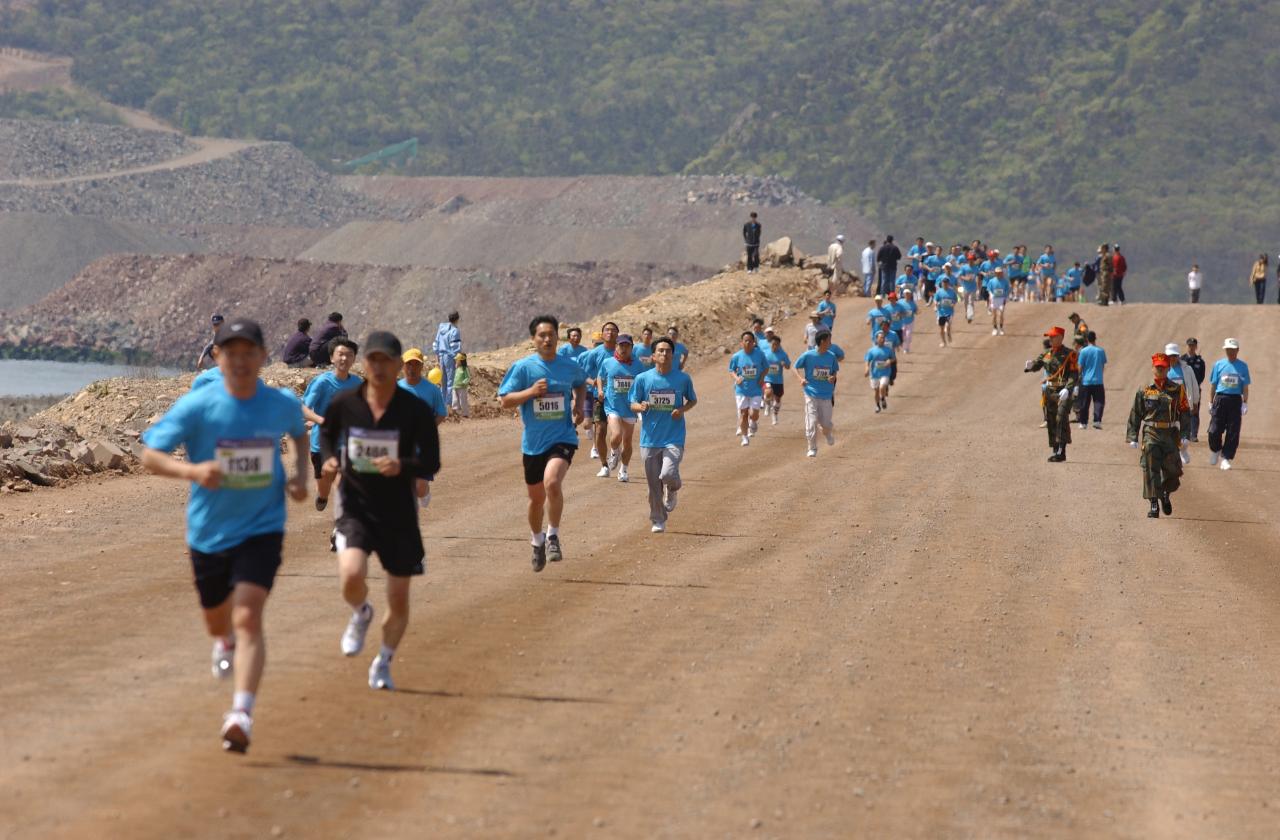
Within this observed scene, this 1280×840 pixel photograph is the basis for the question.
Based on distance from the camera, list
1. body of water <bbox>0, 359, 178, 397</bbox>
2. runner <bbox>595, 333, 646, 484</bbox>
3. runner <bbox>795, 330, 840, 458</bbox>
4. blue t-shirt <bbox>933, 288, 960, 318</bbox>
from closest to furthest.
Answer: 1. runner <bbox>595, 333, 646, 484</bbox>
2. runner <bbox>795, 330, 840, 458</bbox>
3. blue t-shirt <bbox>933, 288, 960, 318</bbox>
4. body of water <bbox>0, 359, 178, 397</bbox>

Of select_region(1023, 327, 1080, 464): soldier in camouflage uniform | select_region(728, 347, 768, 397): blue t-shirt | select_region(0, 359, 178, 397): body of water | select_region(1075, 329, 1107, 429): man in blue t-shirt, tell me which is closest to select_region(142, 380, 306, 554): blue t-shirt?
select_region(1023, 327, 1080, 464): soldier in camouflage uniform

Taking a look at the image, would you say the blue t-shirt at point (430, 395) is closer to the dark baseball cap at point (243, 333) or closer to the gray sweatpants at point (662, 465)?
the gray sweatpants at point (662, 465)

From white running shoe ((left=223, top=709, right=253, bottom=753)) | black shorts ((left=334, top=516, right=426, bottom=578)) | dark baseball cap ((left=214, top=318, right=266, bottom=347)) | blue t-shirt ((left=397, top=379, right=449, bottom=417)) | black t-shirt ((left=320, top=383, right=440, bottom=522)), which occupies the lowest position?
white running shoe ((left=223, top=709, right=253, bottom=753))

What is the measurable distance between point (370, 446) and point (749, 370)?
1869 cm

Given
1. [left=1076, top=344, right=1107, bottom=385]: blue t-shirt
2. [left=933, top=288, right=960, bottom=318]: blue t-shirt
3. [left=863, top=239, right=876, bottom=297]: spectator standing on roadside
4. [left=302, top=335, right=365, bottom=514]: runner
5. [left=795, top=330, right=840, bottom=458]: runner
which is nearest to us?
[left=302, top=335, right=365, bottom=514]: runner

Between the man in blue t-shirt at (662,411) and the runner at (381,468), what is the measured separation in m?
7.39

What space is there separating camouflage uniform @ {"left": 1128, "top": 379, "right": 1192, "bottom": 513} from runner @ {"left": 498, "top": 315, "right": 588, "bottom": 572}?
315 inches

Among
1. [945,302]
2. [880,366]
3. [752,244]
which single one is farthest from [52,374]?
[880,366]

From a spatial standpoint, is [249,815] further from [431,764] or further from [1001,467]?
[1001,467]

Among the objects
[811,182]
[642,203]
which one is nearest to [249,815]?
[642,203]

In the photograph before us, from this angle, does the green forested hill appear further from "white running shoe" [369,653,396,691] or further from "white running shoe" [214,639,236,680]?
"white running shoe" [214,639,236,680]

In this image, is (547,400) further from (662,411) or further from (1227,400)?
(1227,400)

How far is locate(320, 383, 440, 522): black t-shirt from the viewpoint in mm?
9961

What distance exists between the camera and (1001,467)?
1067 inches
